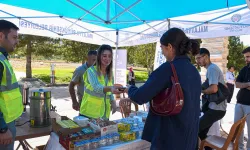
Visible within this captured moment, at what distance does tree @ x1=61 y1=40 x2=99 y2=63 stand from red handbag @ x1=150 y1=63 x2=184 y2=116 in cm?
1531

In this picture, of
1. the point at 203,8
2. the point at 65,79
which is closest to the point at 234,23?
the point at 203,8

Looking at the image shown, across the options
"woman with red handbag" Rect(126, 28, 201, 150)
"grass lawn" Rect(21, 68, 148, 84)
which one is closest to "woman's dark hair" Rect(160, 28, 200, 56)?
"woman with red handbag" Rect(126, 28, 201, 150)

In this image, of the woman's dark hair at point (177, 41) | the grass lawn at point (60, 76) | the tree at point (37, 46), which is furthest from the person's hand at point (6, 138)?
the grass lawn at point (60, 76)

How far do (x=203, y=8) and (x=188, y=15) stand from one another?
428 mm

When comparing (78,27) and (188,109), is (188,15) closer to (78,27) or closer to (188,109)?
(78,27)

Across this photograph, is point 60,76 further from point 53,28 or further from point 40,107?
point 40,107

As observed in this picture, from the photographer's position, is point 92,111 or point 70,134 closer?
point 70,134

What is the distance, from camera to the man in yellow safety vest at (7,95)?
1.70m

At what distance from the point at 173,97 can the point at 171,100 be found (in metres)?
0.02

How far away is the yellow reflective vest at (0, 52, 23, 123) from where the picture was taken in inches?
68.9

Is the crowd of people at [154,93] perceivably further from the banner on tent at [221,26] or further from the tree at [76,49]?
the tree at [76,49]

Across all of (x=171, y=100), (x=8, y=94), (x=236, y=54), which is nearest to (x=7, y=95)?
(x=8, y=94)

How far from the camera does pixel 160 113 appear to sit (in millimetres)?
1464

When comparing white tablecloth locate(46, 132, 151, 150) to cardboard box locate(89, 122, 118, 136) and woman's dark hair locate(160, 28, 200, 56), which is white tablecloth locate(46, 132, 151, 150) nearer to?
cardboard box locate(89, 122, 118, 136)
